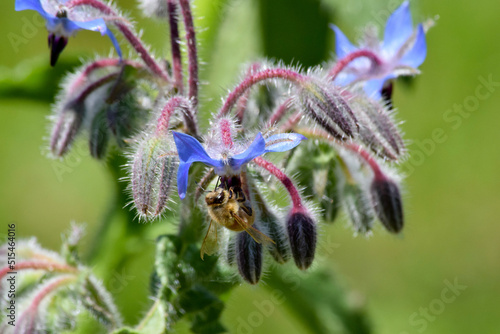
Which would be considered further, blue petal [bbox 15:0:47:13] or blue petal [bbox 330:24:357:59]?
blue petal [bbox 330:24:357:59]

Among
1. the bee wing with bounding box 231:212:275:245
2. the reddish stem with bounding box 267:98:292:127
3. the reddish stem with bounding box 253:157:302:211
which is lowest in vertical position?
the bee wing with bounding box 231:212:275:245

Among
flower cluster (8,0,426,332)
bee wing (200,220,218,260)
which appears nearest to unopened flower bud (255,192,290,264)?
flower cluster (8,0,426,332)

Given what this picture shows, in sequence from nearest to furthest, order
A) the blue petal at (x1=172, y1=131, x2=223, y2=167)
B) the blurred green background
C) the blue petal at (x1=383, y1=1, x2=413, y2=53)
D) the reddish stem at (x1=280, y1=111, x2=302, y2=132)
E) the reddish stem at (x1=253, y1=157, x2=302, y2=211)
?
the blue petal at (x1=172, y1=131, x2=223, y2=167) → the reddish stem at (x1=253, y1=157, x2=302, y2=211) → the reddish stem at (x1=280, y1=111, x2=302, y2=132) → the blue petal at (x1=383, y1=1, x2=413, y2=53) → the blurred green background

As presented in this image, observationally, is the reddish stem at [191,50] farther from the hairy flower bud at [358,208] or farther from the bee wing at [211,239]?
the hairy flower bud at [358,208]

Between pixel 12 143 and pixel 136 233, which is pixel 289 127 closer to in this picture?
pixel 136 233

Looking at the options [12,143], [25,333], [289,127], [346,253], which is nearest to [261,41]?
[289,127]

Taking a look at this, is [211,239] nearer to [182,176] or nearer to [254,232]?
[254,232]

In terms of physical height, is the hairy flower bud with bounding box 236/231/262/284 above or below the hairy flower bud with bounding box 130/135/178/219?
below

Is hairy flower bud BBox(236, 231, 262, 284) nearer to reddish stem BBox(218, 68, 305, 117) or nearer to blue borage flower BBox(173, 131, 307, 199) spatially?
blue borage flower BBox(173, 131, 307, 199)

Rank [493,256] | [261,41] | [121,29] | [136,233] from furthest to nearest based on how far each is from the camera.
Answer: [493,256] < [261,41] < [136,233] < [121,29]
